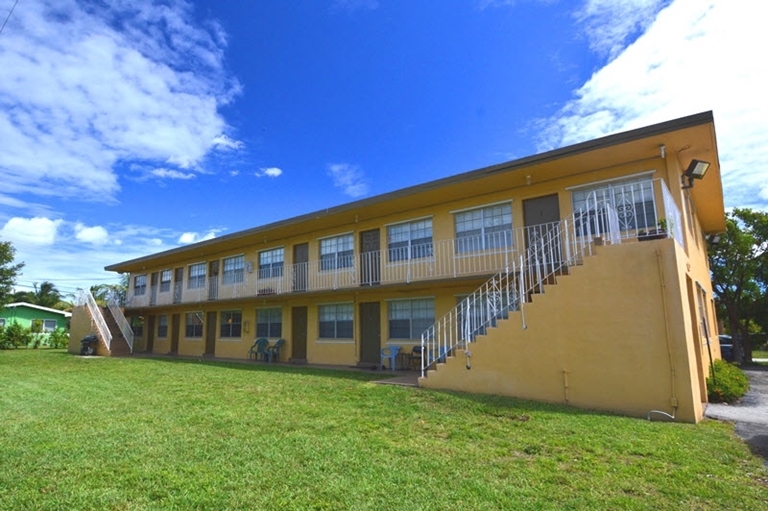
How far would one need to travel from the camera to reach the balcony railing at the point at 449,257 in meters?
9.36

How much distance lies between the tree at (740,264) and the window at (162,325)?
1177 inches

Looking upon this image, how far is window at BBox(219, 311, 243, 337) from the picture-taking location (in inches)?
807

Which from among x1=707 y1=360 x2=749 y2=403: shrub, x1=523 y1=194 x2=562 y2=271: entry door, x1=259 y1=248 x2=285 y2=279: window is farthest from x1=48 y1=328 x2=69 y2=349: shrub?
x1=707 y1=360 x2=749 y2=403: shrub

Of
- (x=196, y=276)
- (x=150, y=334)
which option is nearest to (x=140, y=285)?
(x=150, y=334)

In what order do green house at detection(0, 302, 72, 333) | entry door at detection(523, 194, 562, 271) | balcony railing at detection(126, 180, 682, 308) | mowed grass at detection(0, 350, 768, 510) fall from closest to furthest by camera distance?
mowed grass at detection(0, 350, 768, 510) → balcony railing at detection(126, 180, 682, 308) → entry door at detection(523, 194, 562, 271) → green house at detection(0, 302, 72, 333)

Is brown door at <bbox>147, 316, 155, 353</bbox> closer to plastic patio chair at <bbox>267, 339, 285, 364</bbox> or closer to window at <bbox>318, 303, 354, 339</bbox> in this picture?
plastic patio chair at <bbox>267, 339, 285, 364</bbox>

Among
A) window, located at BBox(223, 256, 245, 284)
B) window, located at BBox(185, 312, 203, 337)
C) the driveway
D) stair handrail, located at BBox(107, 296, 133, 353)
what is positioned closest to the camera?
the driveway

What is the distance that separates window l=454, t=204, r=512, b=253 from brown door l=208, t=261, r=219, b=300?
13.5 metres

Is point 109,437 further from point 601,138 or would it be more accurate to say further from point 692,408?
point 601,138

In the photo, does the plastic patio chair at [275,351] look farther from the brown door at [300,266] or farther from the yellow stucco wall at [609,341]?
the yellow stucco wall at [609,341]

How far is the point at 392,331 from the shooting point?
48.3 ft

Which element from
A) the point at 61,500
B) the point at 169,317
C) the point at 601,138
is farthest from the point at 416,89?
the point at 169,317

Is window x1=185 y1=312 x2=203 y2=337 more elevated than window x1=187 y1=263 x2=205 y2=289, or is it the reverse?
window x1=187 y1=263 x2=205 y2=289

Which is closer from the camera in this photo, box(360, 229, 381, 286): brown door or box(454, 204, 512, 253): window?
box(454, 204, 512, 253): window
